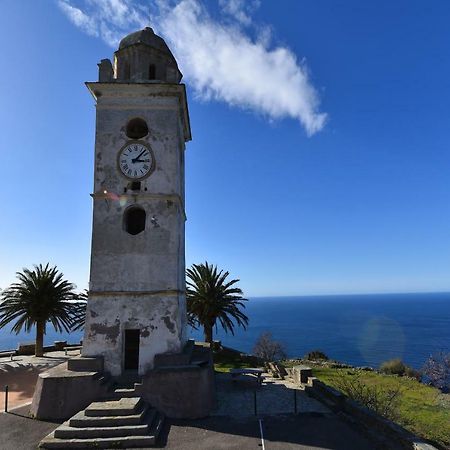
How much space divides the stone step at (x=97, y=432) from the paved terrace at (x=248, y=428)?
2.24ft

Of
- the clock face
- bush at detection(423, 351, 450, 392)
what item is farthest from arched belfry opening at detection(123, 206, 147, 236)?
bush at detection(423, 351, 450, 392)

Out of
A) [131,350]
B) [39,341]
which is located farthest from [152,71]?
[39,341]

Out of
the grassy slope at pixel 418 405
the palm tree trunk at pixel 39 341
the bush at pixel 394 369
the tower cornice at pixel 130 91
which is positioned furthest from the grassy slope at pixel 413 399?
the tower cornice at pixel 130 91

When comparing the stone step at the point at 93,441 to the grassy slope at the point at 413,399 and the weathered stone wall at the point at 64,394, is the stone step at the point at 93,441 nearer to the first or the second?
the weathered stone wall at the point at 64,394

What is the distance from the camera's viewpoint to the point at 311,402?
14.7 meters

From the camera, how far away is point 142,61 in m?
16.7

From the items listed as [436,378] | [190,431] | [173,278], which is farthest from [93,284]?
[436,378]

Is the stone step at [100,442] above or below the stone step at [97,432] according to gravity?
below

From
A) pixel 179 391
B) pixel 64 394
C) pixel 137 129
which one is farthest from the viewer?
pixel 137 129

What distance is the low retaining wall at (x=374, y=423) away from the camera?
10039 mm

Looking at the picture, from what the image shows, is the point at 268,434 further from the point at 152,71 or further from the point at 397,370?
the point at 397,370

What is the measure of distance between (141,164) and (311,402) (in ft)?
39.0

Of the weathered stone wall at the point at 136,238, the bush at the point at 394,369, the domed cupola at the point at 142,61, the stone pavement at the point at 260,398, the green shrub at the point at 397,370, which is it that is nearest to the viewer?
the stone pavement at the point at 260,398

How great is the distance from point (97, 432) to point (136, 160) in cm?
1009
